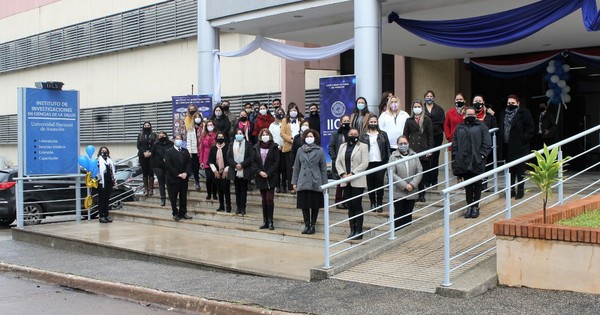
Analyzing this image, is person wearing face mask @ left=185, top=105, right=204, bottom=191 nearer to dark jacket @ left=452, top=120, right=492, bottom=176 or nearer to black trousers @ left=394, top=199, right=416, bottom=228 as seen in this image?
black trousers @ left=394, top=199, right=416, bottom=228

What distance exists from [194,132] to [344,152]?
564cm

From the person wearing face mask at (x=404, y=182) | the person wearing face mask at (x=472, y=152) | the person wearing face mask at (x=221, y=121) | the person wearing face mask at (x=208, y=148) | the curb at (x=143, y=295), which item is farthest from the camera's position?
the person wearing face mask at (x=221, y=121)

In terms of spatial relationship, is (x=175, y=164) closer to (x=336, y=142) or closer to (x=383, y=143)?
(x=336, y=142)

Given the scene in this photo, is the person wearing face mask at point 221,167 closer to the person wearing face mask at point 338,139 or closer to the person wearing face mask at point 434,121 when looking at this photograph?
the person wearing face mask at point 338,139

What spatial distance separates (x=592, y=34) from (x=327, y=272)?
1019 centimetres

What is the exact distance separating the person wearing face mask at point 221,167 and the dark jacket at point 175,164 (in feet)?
2.70

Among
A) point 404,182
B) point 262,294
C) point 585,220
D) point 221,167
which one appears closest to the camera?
point 585,220

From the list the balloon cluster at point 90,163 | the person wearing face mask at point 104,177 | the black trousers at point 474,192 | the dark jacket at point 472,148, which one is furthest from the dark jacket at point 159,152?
the black trousers at point 474,192

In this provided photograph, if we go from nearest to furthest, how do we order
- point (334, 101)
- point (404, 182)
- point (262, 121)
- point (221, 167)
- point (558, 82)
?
point (404, 182), point (334, 101), point (221, 167), point (262, 121), point (558, 82)

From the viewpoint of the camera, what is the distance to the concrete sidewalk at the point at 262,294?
7523 mm

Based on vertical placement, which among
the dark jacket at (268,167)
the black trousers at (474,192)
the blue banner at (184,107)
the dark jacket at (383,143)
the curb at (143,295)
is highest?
the blue banner at (184,107)

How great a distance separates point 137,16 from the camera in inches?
1155

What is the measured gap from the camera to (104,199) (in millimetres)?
16297

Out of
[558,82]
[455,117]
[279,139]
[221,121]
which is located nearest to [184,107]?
[221,121]
